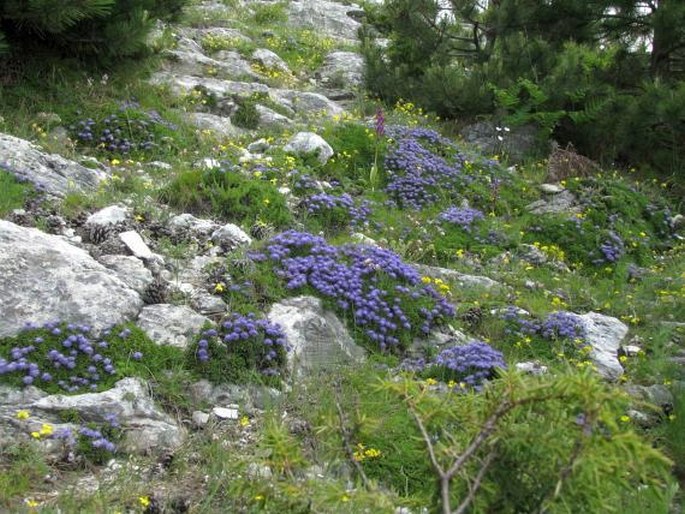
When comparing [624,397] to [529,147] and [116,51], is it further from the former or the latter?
[529,147]

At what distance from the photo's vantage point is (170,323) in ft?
14.9

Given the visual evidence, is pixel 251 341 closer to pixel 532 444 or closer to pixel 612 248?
pixel 532 444

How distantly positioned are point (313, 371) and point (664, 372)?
254 cm

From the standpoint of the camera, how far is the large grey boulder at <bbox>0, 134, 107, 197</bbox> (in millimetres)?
5953

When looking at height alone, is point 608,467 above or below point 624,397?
below

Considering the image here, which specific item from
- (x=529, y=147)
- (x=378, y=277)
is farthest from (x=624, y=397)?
(x=529, y=147)

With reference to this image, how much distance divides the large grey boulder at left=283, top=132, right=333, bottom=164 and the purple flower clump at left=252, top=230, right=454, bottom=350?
2.15 metres

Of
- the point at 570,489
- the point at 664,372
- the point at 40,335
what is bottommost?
the point at 664,372

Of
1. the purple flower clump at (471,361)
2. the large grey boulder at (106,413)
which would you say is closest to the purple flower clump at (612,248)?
the purple flower clump at (471,361)

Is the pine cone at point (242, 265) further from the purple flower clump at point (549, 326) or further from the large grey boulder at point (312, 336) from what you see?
the purple flower clump at point (549, 326)

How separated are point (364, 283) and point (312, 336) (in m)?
0.76

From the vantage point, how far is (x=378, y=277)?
5555 mm

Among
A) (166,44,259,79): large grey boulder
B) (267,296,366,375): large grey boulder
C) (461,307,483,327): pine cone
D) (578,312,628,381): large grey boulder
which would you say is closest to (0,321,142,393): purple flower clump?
(267,296,366,375): large grey boulder

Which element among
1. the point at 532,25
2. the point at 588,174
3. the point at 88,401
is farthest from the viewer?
the point at 532,25
